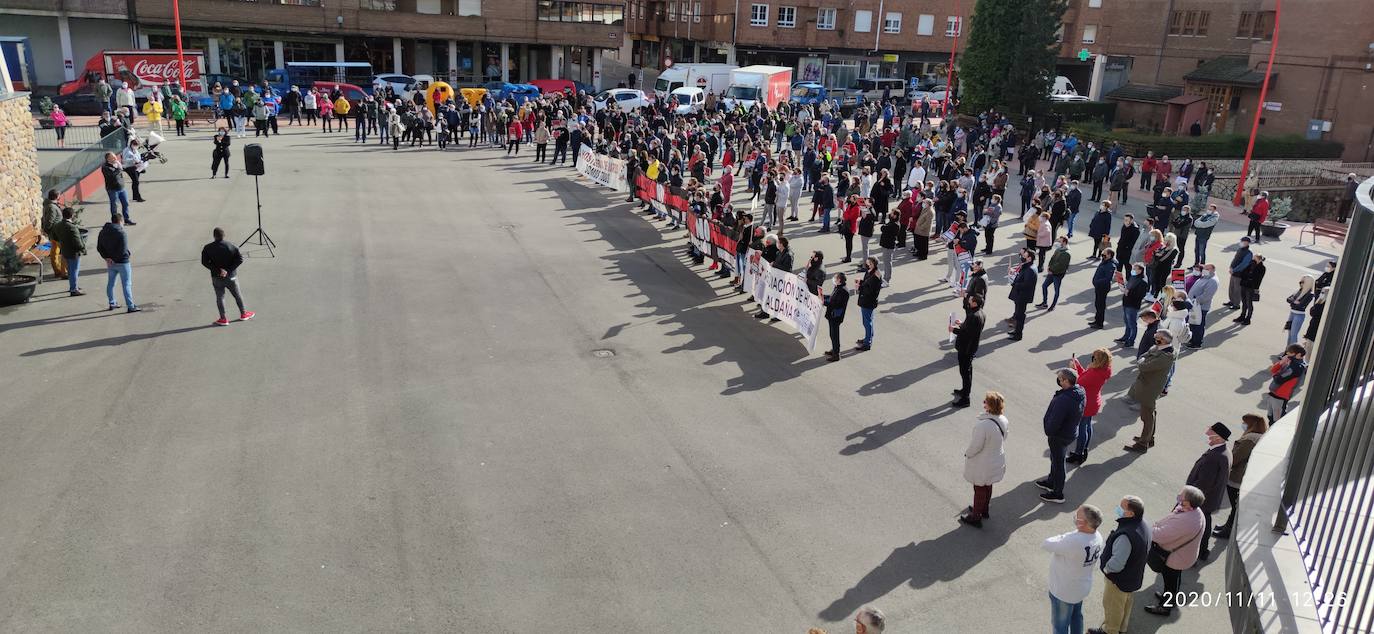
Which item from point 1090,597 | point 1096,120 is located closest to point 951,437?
point 1090,597

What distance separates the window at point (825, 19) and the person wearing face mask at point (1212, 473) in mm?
62506

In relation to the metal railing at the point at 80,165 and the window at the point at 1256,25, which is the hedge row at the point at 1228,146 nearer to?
the window at the point at 1256,25

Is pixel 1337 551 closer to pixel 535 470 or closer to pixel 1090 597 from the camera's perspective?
pixel 1090 597

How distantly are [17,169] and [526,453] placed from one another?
1406cm

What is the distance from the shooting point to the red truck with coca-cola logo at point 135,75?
38156 millimetres

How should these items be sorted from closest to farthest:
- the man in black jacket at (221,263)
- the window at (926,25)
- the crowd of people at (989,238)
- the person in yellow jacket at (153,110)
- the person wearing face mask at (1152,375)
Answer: the crowd of people at (989,238), the person wearing face mask at (1152,375), the man in black jacket at (221,263), the person in yellow jacket at (153,110), the window at (926,25)

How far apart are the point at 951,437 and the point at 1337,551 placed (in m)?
6.77

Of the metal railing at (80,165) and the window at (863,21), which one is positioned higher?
the window at (863,21)

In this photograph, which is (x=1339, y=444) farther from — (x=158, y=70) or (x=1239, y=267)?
(x=158, y=70)

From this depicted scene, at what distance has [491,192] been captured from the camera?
89.7ft

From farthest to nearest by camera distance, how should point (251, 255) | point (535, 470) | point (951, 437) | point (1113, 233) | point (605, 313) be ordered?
point (1113, 233) < point (251, 255) < point (605, 313) < point (951, 437) < point (535, 470)

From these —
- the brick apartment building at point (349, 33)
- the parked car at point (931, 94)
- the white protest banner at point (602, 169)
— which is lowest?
the white protest banner at point (602, 169)

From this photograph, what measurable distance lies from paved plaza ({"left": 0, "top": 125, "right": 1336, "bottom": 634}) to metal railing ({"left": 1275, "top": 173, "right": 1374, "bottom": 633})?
2.78 meters

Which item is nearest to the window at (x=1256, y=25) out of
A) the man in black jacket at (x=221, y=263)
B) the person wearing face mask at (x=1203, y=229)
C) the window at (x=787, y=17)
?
the window at (x=787, y=17)
